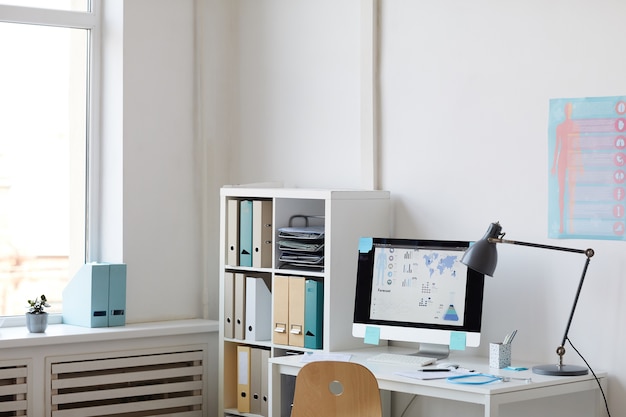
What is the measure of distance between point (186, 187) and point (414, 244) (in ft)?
4.97

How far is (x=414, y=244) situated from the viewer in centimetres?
385

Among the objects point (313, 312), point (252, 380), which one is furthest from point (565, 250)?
point (252, 380)

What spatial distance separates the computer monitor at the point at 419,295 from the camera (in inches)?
146

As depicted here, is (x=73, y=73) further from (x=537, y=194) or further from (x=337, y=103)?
(x=537, y=194)

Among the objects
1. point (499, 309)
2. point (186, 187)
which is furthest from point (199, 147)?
point (499, 309)

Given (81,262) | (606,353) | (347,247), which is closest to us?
(606,353)

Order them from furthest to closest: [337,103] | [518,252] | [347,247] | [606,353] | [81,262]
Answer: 1. [81,262]
2. [337,103]
3. [347,247]
4. [518,252]
5. [606,353]

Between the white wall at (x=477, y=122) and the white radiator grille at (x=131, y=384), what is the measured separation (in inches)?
42.6

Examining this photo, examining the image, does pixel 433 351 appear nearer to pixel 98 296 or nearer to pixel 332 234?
pixel 332 234

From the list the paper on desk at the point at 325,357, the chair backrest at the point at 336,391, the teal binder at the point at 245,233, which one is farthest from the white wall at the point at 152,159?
the chair backrest at the point at 336,391

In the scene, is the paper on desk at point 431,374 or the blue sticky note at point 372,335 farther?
the blue sticky note at point 372,335

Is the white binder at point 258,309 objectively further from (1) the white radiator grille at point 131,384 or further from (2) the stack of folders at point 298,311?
(1) the white radiator grille at point 131,384

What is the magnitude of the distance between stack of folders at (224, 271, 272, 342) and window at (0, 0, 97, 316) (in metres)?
0.87

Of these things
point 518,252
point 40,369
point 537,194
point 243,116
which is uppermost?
point 243,116
